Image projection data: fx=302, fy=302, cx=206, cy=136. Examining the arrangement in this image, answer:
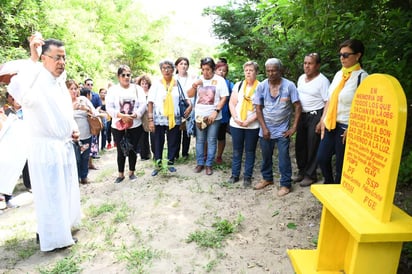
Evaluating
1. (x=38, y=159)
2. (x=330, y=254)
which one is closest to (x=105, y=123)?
(x=38, y=159)

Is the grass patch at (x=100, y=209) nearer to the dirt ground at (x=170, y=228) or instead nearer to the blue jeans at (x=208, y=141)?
the dirt ground at (x=170, y=228)

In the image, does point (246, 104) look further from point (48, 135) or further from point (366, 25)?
point (48, 135)

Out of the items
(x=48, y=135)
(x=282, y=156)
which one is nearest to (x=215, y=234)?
(x=282, y=156)

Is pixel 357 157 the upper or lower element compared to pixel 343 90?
lower

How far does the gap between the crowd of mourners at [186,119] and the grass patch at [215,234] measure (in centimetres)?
112

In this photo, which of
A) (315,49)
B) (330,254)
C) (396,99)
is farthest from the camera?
(315,49)

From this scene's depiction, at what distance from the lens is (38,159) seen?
121 inches

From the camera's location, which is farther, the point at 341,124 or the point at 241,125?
the point at 241,125

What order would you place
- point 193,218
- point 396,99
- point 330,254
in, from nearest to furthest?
point 396,99, point 330,254, point 193,218

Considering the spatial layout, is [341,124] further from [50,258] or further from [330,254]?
[50,258]

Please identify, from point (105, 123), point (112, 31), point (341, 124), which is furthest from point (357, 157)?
point (112, 31)

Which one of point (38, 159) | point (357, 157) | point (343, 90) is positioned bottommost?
point (38, 159)

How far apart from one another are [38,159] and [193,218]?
6.23 feet

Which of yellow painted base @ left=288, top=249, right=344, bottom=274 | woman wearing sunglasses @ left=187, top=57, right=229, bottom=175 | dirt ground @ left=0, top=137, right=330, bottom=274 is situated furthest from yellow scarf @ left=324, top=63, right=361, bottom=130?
woman wearing sunglasses @ left=187, top=57, right=229, bottom=175
